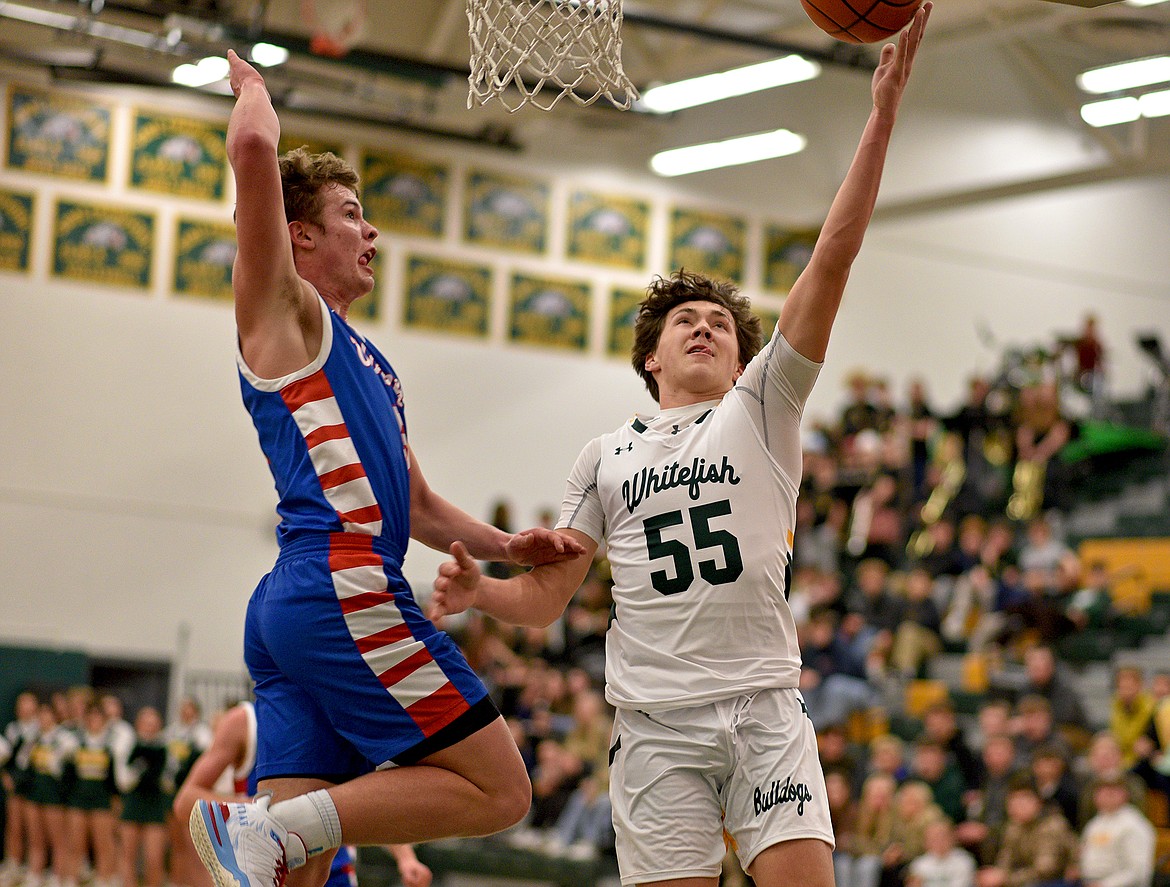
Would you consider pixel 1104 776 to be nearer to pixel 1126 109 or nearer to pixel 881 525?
pixel 881 525

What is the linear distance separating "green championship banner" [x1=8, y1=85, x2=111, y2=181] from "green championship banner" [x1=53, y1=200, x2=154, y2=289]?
0.53 metres

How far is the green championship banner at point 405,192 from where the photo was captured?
2153 centimetres

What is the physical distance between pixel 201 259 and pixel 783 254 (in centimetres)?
907

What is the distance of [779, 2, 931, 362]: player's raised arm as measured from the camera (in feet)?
13.4

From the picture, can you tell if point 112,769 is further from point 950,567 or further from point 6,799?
point 950,567

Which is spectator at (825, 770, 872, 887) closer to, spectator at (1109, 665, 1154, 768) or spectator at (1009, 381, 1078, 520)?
spectator at (1109, 665, 1154, 768)

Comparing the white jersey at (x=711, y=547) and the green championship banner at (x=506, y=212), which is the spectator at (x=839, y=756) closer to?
the white jersey at (x=711, y=547)

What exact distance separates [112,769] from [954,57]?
16330 millimetres

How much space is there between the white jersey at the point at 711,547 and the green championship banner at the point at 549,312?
58.8 feet

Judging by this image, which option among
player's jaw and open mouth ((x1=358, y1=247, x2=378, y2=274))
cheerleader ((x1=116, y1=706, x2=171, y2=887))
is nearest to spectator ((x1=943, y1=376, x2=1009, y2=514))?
cheerleader ((x1=116, y1=706, x2=171, y2=887))

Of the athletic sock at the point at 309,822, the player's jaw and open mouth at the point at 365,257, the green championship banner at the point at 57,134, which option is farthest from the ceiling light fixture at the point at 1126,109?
the athletic sock at the point at 309,822

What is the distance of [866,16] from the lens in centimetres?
454

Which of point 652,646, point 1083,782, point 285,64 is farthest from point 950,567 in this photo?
point 652,646

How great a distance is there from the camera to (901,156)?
23.3 m
